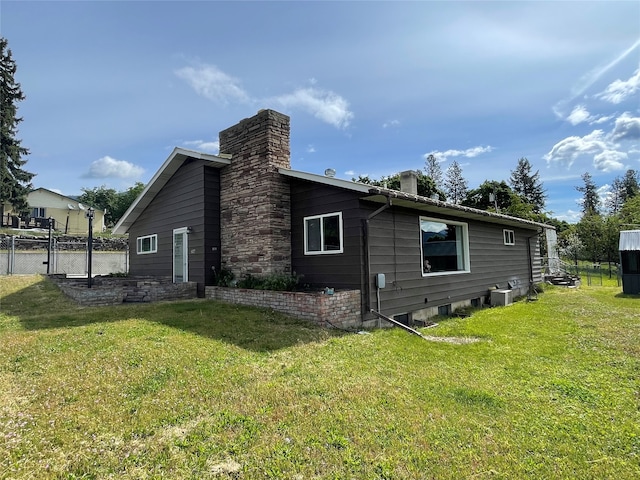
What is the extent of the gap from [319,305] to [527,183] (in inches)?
2039

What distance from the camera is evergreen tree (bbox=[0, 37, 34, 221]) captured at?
2706cm

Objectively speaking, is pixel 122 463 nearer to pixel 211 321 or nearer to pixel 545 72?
pixel 211 321

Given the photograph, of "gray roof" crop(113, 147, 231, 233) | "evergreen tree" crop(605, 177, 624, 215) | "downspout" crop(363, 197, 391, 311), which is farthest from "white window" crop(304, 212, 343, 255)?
"evergreen tree" crop(605, 177, 624, 215)

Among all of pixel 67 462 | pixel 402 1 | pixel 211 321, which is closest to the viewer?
pixel 67 462

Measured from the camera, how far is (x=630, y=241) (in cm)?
1371

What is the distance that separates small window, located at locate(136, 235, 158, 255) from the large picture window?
9.94 m

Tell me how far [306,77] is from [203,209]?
533 cm

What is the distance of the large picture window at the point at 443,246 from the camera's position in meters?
9.66

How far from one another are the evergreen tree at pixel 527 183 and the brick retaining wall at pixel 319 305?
160 feet

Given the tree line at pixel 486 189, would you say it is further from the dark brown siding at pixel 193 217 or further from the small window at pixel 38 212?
the small window at pixel 38 212

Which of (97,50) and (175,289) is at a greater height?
(97,50)

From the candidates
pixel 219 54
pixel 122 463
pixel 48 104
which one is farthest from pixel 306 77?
pixel 122 463

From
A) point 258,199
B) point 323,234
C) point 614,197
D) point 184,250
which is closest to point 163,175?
point 184,250

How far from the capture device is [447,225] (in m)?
10.7
